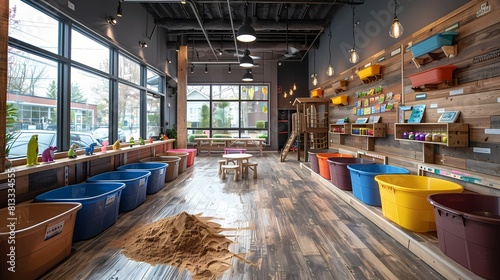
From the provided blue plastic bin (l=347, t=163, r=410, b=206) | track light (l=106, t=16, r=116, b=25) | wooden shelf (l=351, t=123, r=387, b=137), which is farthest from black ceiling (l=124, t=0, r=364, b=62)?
blue plastic bin (l=347, t=163, r=410, b=206)

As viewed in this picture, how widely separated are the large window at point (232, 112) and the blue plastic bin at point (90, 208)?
29.4 feet

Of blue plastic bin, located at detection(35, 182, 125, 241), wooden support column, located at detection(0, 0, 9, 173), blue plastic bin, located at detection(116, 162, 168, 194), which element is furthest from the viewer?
blue plastic bin, located at detection(116, 162, 168, 194)

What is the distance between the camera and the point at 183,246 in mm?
2441

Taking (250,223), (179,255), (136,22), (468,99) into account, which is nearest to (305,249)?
(250,223)

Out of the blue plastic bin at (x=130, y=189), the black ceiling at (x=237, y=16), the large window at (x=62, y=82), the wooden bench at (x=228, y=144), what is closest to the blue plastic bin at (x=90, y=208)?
the blue plastic bin at (x=130, y=189)

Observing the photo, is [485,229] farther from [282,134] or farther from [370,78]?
[282,134]

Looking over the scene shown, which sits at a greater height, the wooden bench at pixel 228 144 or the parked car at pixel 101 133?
the parked car at pixel 101 133

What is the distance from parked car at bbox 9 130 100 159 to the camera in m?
3.13

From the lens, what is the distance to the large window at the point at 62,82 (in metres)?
3.17

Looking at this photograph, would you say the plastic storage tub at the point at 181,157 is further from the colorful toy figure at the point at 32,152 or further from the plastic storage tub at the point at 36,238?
the plastic storage tub at the point at 36,238

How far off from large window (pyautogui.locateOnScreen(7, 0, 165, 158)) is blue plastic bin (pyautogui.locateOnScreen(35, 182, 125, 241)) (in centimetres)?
82

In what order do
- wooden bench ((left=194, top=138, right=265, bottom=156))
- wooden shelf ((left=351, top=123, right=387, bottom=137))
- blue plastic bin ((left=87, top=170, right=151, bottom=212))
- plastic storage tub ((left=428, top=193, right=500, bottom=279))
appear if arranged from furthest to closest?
wooden bench ((left=194, top=138, right=265, bottom=156)) < wooden shelf ((left=351, top=123, right=387, bottom=137)) < blue plastic bin ((left=87, top=170, right=151, bottom=212)) < plastic storage tub ((left=428, top=193, right=500, bottom=279))

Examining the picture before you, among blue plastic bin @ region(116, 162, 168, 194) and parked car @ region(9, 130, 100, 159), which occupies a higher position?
parked car @ region(9, 130, 100, 159)

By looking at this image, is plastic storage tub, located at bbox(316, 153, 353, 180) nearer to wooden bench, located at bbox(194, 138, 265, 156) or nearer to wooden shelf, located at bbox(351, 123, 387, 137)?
wooden shelf, located at bbox(351, 123, 387, 137)
